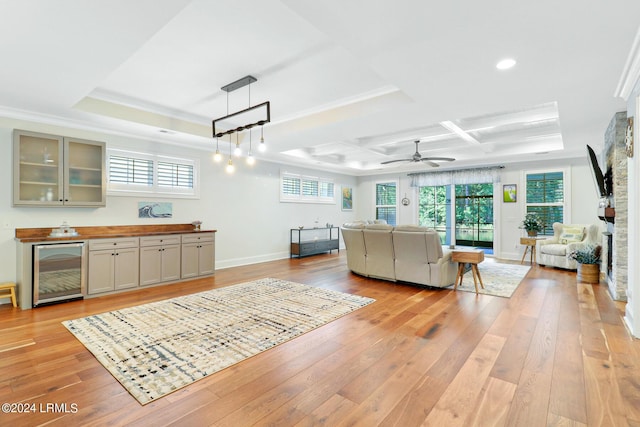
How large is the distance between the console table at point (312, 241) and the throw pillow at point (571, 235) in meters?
5.25

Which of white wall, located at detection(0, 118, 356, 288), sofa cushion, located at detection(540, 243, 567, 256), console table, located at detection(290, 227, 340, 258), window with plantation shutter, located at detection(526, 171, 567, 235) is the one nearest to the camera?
white wall, located at detection(0, 118, 356, 288)

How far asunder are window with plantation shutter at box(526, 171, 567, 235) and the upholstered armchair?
52 cm

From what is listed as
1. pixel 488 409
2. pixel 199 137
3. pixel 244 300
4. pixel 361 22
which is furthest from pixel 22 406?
pixel 199 137

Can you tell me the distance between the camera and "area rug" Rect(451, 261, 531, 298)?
4.70m

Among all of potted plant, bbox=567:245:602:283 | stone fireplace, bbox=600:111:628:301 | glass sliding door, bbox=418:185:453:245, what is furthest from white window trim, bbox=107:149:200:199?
potted plant, bbox=567:245:602:283

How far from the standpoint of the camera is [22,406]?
1963 mm

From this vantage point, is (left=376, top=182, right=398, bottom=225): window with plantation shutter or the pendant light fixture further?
(left=376, top=182, right=398, bottom=225): window with plantation shutter

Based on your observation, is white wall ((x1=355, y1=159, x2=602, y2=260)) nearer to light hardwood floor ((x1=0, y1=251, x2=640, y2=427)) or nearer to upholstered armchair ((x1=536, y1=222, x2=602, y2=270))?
upholstered armchair ((x1=536, y1=222, x2=602, y2=270))

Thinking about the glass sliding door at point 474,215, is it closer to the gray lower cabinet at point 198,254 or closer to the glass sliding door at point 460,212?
the glass sliding door at point 460,212

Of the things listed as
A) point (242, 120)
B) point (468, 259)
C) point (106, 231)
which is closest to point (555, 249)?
point (468, 259)

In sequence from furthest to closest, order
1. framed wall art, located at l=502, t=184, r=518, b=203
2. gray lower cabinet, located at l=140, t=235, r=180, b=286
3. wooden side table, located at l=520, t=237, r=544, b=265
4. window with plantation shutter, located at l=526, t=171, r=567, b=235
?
→ framed wall art, located at l=502, t=184, r=518, b=203
window with plantation shutter, located at l=526, t=171, r=567, b=235
wooden side table, located at l=520, t=237, r=544, b=265
gray lower cabinet, located at l=140, t=235, r=180, b=286

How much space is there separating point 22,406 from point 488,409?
289 cm

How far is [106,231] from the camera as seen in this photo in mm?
5000

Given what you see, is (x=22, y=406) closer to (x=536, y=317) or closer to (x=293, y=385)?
(x=293, y=385)
